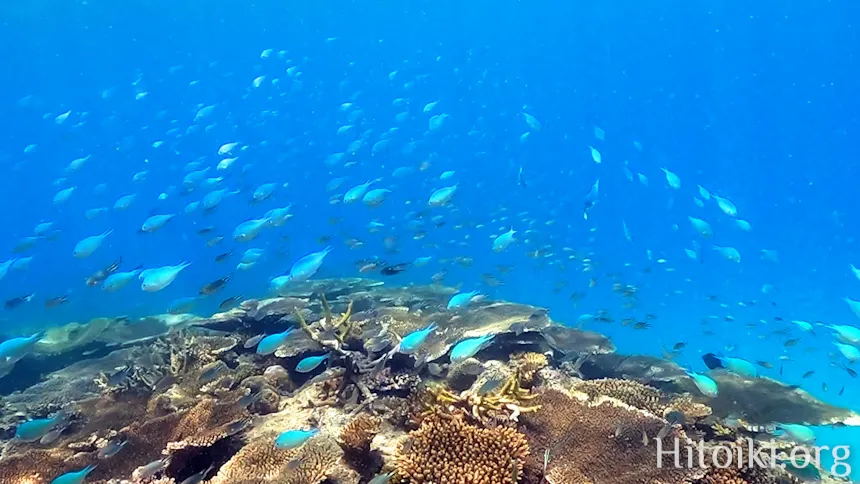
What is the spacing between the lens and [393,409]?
4840 millimetres

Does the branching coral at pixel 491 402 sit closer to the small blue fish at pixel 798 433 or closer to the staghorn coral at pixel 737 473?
the staghorn coral at pixel 737 473

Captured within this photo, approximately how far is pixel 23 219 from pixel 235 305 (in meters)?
119

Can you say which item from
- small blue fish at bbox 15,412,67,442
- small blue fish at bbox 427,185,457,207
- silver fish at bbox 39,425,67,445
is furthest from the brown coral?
small blue fish at bbox 427,185,457,207

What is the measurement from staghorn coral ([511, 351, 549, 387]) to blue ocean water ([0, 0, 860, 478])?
40906mm

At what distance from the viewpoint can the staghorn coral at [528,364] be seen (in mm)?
5441

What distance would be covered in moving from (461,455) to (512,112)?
4836 inches

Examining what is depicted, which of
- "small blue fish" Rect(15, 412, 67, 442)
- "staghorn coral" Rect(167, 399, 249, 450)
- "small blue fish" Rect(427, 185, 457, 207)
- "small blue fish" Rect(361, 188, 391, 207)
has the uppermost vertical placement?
"small blue fish" Rect(427, 185, 457, 207)

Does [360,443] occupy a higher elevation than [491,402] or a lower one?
lower

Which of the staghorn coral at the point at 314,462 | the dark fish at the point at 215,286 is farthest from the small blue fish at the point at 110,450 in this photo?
the dark fish at the point at 215,286

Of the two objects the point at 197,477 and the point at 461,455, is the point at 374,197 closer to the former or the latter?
the point at 197,477

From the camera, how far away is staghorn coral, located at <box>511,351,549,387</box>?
5441 mm

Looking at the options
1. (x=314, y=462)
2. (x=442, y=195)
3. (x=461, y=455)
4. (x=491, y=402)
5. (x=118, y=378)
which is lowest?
(x=314, y=462)

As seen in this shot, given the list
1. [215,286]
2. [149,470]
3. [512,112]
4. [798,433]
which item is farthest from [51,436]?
[512,112]

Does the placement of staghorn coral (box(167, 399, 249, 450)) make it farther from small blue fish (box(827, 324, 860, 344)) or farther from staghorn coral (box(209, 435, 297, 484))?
small blue fish (box(827, 324, 860, 344))
